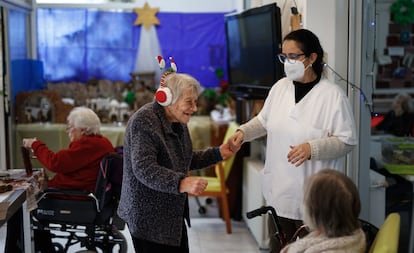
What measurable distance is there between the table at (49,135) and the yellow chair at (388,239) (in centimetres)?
379

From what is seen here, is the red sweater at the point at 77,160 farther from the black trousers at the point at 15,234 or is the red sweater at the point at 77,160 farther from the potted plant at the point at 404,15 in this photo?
the potted plant at the point at 404,15

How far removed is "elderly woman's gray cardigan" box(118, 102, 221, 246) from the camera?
7.39ft

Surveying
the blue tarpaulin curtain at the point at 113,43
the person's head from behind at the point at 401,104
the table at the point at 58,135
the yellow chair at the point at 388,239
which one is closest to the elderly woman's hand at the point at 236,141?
the person's head from behind at the point at 401,104

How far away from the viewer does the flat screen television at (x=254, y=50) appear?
369 centimetres

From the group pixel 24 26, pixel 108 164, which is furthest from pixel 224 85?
pixel 108 164

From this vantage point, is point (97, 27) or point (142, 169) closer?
point (142, 169)

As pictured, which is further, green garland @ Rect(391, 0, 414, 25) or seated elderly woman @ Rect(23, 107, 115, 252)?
seated elderly woman @ Rect(23, 107, 115, 252)

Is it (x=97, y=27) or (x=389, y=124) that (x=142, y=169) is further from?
(x=97, y=27)

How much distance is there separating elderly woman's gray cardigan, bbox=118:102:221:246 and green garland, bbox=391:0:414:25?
4.16 feet

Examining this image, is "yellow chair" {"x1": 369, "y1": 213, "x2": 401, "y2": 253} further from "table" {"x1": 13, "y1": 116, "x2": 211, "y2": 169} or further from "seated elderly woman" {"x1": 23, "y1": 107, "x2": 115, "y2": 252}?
"table" {"x1": 13, "y1": 116, "x2": 211, "y2": 169}

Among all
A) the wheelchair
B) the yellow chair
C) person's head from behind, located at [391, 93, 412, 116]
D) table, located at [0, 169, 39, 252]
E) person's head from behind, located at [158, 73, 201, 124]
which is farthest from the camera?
the wheelchair

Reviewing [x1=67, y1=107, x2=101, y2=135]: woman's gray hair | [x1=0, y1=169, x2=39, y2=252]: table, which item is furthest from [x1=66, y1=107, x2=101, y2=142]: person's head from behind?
[x1=0, y1=169, x2=39, y2=252]: table

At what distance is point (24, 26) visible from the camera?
6.07 metres

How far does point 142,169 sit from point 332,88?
0.91 m
